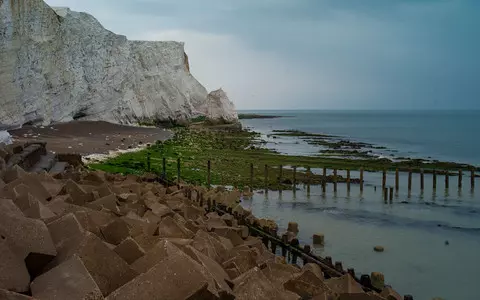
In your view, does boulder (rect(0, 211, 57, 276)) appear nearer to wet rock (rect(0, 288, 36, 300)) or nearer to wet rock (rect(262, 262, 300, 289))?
wet rock (rect(0, 288, 36, 300))

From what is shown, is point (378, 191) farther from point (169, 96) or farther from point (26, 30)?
point (169, 96)

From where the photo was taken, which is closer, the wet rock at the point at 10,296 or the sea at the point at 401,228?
the wet rock at the point at 10,296

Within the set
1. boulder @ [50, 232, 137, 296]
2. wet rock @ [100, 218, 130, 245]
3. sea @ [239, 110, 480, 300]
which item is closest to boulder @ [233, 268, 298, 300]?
boulder @ [50, 232, 137, 296]

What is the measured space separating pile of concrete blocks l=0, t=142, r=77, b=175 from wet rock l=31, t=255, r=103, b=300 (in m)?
7.14

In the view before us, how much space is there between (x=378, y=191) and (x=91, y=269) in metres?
22.0

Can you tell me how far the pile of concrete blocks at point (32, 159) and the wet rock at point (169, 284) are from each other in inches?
299

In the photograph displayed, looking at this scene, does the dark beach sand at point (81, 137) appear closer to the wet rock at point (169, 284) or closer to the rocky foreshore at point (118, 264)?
the rocky foreshore at point (118, 264)

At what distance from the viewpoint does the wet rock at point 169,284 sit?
360cm

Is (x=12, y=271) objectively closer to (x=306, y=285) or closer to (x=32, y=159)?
(x=306, y=285)

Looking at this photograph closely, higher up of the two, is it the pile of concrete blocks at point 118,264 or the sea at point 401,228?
the pile of concrete blocks at point 118,264

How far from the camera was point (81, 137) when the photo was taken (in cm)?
3584

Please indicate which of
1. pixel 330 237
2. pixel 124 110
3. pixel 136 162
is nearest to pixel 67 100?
pixel 124 110

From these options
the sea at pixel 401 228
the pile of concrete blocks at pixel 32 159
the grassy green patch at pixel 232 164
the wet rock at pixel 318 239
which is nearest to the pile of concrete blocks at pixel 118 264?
the pile of concrete blocks at pixel 32 159

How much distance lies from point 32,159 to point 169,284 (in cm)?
1219
